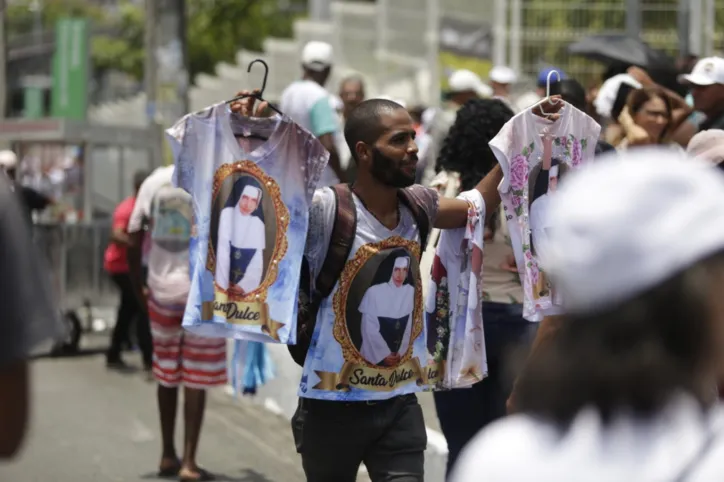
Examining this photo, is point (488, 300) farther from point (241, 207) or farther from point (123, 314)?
point (123, 314)

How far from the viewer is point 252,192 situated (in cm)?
583

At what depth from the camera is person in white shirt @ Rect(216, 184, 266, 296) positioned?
577cm

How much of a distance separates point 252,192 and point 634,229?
4.05 metres

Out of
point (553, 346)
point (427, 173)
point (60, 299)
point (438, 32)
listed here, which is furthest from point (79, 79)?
point (553, 346)

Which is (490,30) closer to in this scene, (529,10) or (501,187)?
(529,10)

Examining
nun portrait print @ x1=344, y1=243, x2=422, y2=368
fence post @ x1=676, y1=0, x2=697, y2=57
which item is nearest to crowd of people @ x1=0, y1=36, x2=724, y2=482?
nun portrait print @ x1=344, y1=243, x2=422, y2=368

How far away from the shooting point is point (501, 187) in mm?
5629

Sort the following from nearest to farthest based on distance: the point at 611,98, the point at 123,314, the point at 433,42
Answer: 1. the point at 611,98
2. the point at 123,314
3. the point at 433,42

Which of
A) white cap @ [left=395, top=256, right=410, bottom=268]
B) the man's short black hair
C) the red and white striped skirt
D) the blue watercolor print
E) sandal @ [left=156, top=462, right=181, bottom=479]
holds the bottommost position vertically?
sandal @ [left=156, top=462, right=181, bottom=479]

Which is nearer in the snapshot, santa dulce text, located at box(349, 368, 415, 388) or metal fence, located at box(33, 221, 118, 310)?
santa dulce text, located at box(349, 368, 415, 388)

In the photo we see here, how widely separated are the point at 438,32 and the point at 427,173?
28.9 feet

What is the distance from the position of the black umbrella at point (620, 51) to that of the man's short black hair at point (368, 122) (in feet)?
18.2

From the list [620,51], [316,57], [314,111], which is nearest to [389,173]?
[314,111]

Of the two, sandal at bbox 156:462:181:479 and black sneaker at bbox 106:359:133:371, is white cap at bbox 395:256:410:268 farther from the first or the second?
black sneaker at bbox 106:359:133:371
